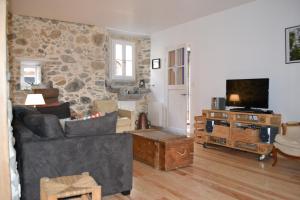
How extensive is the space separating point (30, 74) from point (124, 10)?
8.38 feet

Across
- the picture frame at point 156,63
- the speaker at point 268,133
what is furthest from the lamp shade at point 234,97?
the picture frame at point 156,63

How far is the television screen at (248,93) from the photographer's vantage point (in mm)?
4054

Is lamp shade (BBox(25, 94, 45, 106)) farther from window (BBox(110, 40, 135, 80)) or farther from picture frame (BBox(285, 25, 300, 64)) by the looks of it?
picture frame (BBox(285, 25, 300, 64))

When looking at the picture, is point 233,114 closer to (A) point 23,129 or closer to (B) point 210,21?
(B) point 210,21

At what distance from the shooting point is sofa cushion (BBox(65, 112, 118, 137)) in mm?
2260

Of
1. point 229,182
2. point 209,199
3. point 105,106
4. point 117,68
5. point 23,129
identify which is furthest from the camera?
point 117,68

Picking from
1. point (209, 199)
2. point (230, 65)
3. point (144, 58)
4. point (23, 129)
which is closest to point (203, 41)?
point (230, 65)

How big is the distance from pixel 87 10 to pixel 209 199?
4.28 m

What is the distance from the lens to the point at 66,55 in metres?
6.04

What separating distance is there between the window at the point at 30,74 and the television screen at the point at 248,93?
415 cm

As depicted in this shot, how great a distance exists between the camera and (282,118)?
404 centimetres

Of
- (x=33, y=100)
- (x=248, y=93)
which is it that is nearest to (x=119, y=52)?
(x=33, y=100)

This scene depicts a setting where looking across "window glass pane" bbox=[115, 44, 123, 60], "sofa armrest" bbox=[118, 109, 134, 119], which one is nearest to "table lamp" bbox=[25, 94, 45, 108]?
"sofa armrest" bbox=[118, 109, 134, 119]

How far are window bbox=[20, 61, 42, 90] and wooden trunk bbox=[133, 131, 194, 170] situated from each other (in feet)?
10.6
